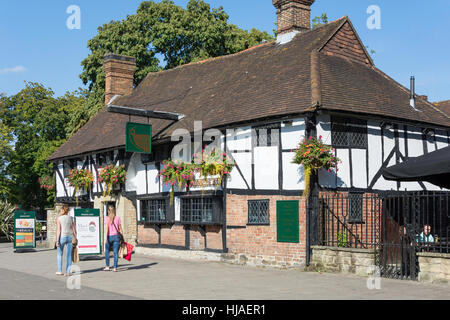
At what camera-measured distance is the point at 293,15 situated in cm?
2114

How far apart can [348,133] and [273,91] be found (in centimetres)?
272

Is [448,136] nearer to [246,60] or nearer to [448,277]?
[246,60]

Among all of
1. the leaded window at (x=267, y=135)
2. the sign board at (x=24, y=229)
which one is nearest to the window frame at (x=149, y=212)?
the sign board at (x=24, y=229)

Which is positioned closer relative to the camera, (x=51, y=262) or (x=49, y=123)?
(x=51, y=262)

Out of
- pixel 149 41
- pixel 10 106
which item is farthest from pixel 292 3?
pixel 10 106

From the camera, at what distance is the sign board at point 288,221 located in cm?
1570

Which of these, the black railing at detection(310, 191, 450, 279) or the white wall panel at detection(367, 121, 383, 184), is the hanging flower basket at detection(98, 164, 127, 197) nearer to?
the black railing at detection(310, 191, 450, 279)

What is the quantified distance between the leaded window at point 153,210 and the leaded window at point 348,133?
23.6ft

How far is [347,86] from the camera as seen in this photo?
17344mm

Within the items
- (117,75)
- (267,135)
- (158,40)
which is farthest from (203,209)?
(158,40)

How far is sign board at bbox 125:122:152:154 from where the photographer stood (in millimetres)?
19188

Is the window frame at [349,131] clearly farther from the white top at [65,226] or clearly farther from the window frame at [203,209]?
the white top at [65,226]


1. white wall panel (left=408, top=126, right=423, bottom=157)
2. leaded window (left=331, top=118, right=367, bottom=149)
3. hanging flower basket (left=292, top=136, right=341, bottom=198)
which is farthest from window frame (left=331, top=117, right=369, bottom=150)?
white wall panel (left=408, top=126, right=423, bottom=157)
